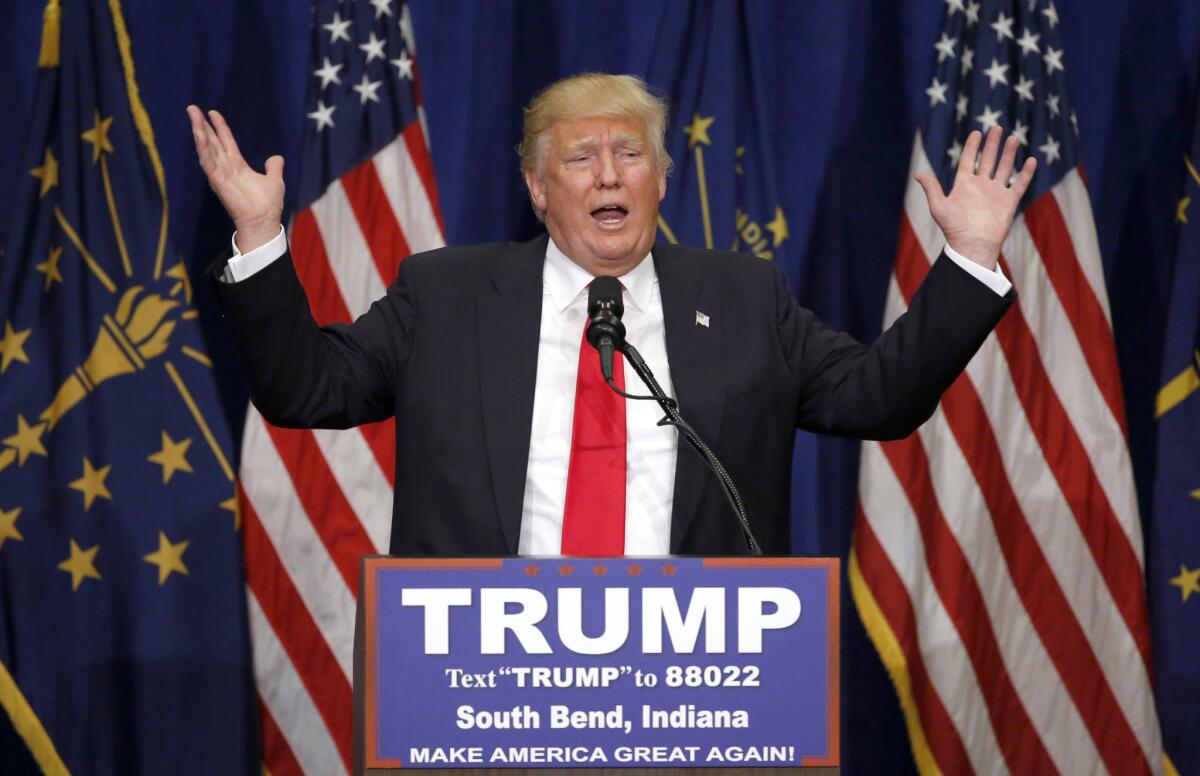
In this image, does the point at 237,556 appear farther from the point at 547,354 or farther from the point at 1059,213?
the point at 1059,213

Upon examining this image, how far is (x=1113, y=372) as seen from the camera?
391cm

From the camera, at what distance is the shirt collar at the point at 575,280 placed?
2260mm

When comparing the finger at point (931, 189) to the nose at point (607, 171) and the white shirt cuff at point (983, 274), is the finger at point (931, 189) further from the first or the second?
the nose at point (607, 171)

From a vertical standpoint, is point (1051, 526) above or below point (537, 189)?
below

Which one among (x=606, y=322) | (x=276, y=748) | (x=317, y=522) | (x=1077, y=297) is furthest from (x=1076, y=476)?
(x=606, y=322)

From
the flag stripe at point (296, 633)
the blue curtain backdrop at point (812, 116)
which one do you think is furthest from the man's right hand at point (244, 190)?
the blue curtain backdrop at point (812, 116)

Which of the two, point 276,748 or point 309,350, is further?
point 276,748

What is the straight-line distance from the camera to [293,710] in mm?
3771

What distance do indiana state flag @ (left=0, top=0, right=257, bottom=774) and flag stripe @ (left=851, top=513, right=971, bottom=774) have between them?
1.73 meters

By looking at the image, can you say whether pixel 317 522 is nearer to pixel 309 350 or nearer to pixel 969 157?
pixel 309 350

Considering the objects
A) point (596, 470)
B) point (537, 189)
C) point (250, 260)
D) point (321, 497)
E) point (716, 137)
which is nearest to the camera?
point (250, 260)

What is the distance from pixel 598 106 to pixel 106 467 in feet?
7.28

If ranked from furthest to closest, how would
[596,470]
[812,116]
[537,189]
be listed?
1. [812,116]
2. [537,189]
3. [596,470]

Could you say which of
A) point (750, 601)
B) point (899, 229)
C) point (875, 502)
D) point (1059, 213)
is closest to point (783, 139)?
point (899, 229)
